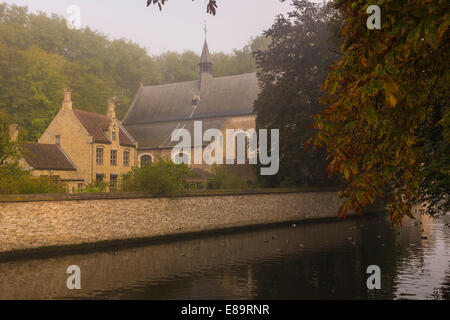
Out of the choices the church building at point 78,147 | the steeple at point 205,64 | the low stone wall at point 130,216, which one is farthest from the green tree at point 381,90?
the steeple at point 205,64

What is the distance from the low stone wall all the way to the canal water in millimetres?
1409

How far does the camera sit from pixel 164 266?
16438 mm

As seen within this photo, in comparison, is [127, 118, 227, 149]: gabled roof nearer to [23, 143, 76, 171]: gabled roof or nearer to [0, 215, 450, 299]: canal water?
[23, 143, 76, 171]: gabled roof

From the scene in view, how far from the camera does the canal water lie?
12.4 m

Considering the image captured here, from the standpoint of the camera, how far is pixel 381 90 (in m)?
5.27

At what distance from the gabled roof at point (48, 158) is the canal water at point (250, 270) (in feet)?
53.3

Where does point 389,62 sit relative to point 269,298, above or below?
above

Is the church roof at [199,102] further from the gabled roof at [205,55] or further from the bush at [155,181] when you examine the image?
the bush at [155,181]

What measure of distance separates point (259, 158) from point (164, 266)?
18518 millimetres

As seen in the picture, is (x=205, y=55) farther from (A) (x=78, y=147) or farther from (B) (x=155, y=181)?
(B) (x=155, y=181)

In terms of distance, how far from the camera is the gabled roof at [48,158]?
3303cm
